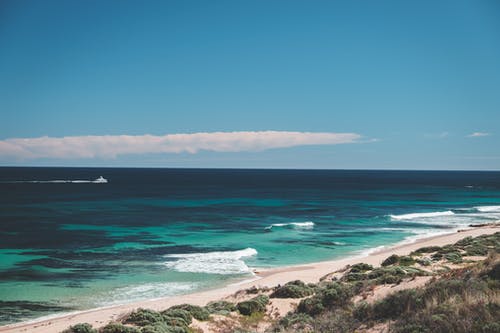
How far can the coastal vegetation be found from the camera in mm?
9023

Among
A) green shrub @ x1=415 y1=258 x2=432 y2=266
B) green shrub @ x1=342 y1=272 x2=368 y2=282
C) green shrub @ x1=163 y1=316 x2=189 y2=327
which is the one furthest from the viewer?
green shrub @ x1=415 y1=258 x2=432 y2=266

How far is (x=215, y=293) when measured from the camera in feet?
69.6

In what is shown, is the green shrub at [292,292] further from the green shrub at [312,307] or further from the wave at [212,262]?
the wave at [212,262]

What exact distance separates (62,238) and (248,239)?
1727 centimetres

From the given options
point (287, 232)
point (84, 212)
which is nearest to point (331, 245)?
point (287, 232)

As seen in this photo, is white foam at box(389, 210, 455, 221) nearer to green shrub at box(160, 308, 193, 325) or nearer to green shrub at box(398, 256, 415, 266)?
green shrub at box(398, 256, 415, 266)

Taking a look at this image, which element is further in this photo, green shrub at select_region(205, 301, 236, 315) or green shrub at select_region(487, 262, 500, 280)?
green shrub at select_region(205, 301, 236, 315)

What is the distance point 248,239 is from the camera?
38.7m

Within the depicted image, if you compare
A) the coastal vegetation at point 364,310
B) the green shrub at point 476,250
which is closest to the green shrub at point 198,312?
the coastal vegetation at point 364,310

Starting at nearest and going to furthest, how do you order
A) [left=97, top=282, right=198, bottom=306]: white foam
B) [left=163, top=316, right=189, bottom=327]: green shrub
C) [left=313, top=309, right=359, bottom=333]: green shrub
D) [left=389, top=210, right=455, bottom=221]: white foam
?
1. [left=313, top=309, right=359, bottom=333]: green shrub
2. [left=163, top=316, right=189, bottom=327]: green shrub
3. [left=97, top=282, right=198, bottom=306]: white foam
4. [left=389, top=210, right=455, bottom=221]: white foam

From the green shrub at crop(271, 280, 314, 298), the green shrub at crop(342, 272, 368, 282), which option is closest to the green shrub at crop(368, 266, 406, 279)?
the green shrub at crop(342, 272, 368, 282)

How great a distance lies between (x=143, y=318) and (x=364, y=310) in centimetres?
702

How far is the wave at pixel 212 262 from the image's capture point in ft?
87.8

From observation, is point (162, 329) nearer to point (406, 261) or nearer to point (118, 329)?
point (118, 329)
